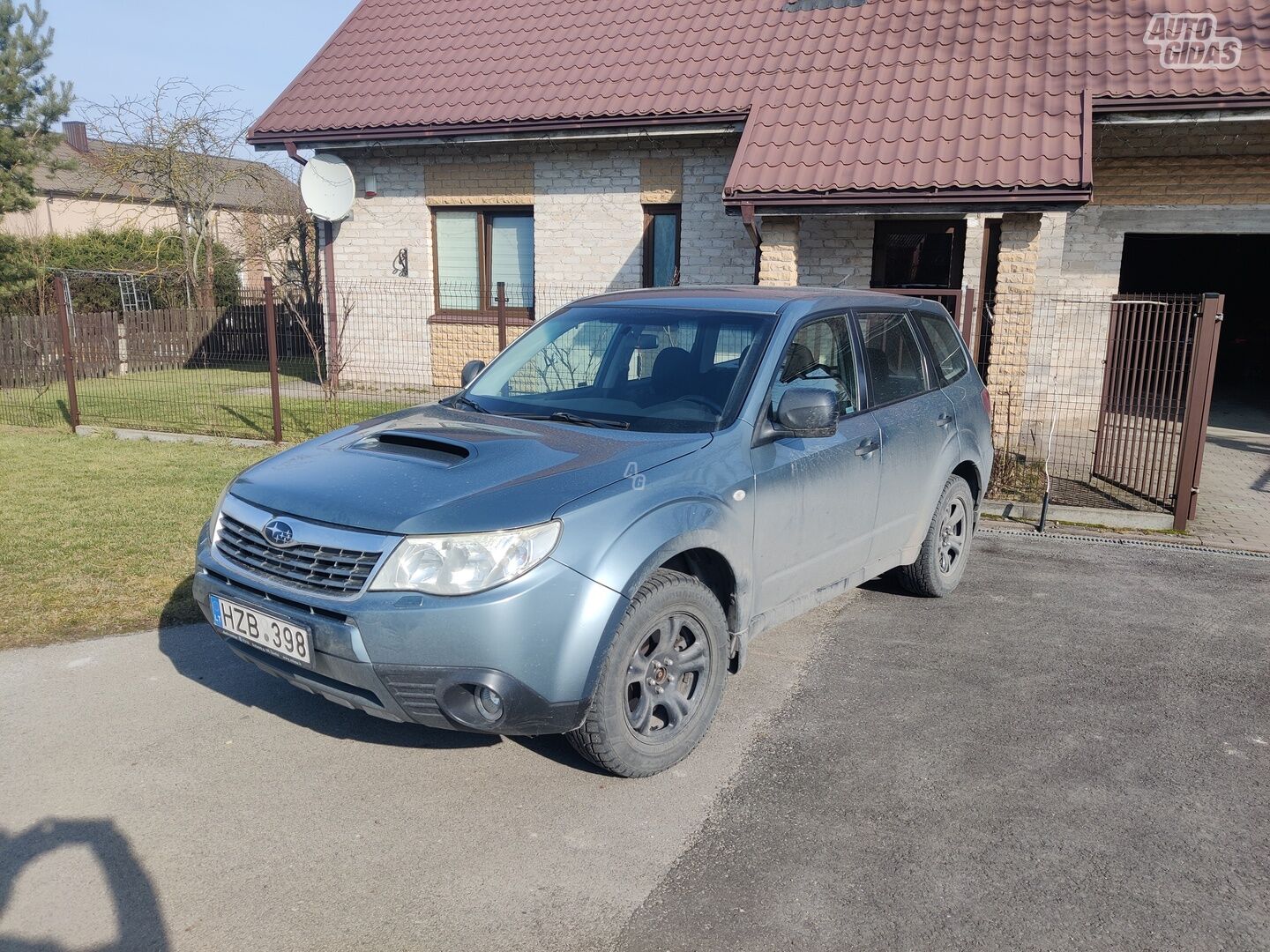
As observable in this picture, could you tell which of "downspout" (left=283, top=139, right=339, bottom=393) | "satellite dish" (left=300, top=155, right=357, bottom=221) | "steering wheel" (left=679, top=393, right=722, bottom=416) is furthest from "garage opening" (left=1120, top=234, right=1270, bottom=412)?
"steering wheel" (left=679, top=393, right=722, bottom=416)

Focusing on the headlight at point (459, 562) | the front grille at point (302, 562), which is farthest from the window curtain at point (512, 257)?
the headlight at point (459, 562)

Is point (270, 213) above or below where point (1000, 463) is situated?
Result: above

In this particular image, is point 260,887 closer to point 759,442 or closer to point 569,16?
point 759,442

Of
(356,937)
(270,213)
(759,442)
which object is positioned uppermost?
(270,213)

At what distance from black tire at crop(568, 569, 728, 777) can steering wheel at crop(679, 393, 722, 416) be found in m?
0.79

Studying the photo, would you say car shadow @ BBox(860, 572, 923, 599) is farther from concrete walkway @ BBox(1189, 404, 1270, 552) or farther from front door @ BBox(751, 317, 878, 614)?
concrete walkway @ BBox(1189, 404, 1270, 552)

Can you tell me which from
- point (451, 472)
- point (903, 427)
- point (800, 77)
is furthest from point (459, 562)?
point (800, 77)

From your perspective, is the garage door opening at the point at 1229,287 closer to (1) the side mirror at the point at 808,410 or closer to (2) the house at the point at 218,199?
(1) the side mirror at the point at 808,410

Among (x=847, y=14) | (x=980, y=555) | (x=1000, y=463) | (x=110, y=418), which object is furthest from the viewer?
(x=847, y=14)

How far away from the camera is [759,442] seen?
4.12 meters

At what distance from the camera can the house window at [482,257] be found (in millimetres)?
15023

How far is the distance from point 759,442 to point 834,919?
1879mm

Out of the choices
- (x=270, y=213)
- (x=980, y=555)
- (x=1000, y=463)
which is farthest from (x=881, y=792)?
(x=270, y=213)

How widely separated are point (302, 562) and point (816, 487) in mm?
2211
